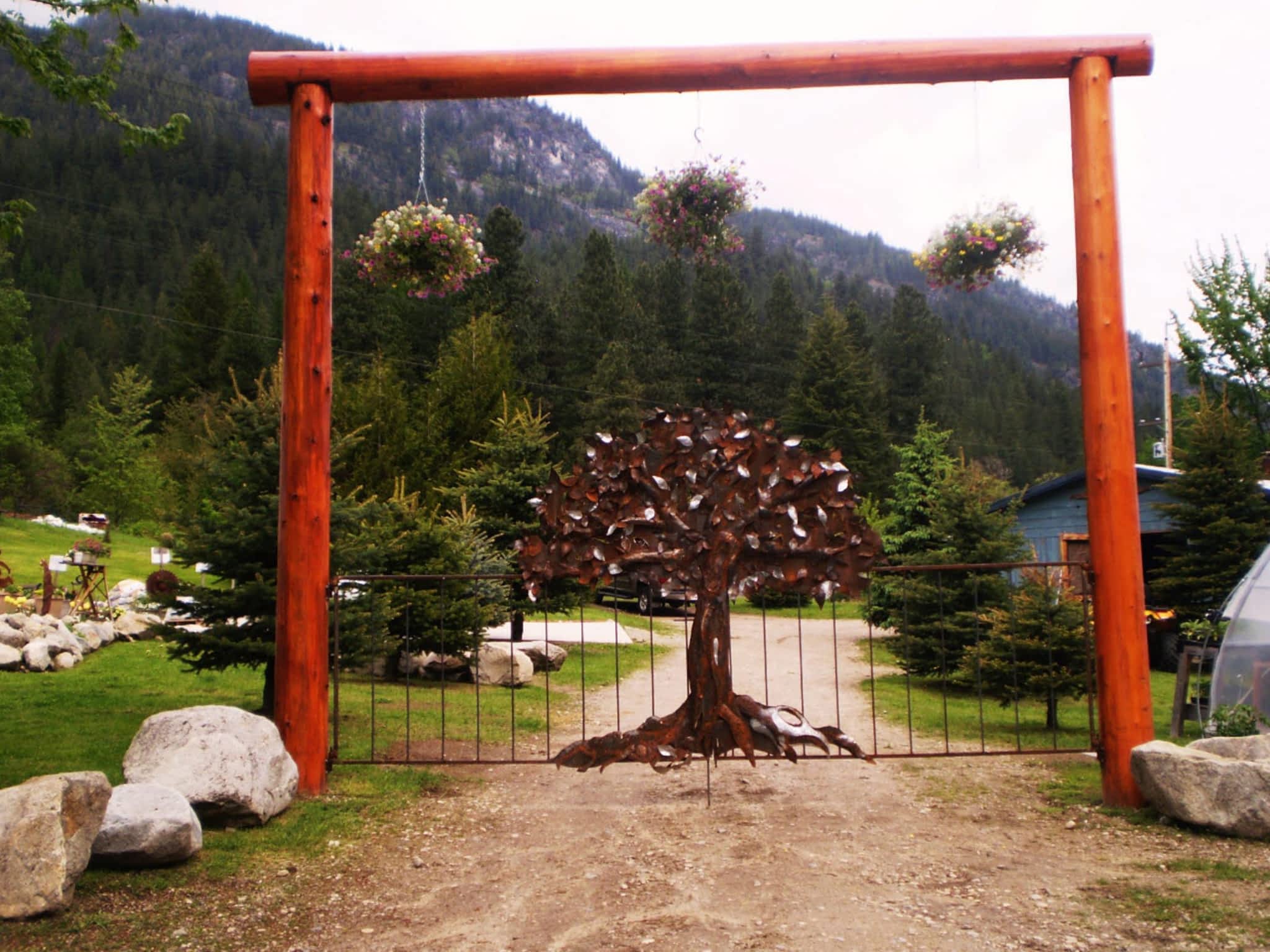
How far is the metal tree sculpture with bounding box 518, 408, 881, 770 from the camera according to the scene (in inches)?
231

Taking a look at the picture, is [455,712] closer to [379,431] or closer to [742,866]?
[742,866]

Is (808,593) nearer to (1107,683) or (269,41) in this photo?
(1107,683)

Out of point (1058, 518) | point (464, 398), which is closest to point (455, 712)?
point (1058, 518)

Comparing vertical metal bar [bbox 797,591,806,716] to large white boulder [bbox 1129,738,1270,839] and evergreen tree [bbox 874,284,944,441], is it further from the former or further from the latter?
evergreen tree [bbox 874,284,944,441]

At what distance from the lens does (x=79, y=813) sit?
164 inches

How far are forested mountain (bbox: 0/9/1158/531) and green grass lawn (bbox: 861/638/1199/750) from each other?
5.22m

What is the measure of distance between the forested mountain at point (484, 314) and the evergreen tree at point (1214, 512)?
30.6ft

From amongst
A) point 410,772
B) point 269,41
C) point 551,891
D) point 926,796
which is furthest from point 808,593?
point 269,41

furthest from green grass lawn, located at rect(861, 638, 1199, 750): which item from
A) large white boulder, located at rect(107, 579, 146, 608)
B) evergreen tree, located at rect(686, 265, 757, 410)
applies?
evergreen tree, located at rect(686, 265, 757, 410)

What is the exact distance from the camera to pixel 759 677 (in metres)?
12.9

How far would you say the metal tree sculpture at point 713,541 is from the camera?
586 centimetres

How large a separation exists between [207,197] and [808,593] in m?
86.3

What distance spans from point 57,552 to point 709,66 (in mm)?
23972

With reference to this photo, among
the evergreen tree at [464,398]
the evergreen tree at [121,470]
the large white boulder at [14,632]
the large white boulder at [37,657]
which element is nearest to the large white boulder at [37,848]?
the large white boulder at [37,657]
